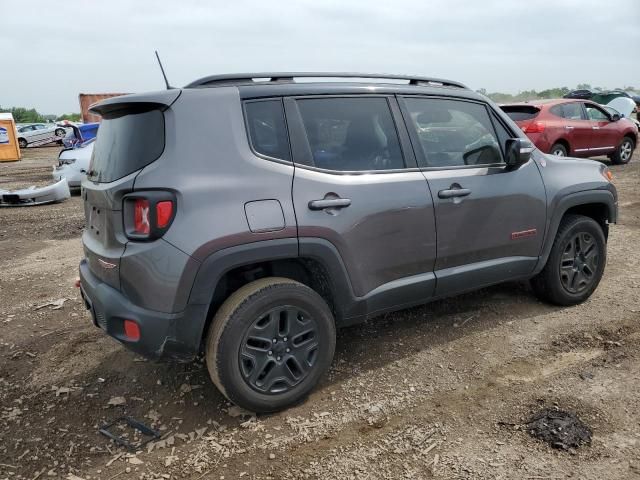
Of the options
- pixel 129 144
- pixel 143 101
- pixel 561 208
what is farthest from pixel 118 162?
pixel 561 208

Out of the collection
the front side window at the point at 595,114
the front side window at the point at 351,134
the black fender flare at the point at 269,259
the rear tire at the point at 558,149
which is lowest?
the rear tire at the point at 558,149

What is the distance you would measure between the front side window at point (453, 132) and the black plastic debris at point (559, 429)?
1643 mm

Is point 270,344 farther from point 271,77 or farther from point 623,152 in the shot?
point 623,152

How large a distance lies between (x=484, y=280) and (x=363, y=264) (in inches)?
44.2

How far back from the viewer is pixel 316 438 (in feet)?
9.08

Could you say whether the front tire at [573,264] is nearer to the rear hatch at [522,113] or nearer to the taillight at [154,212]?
the taillight at [154,212]

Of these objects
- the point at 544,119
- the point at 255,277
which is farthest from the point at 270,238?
the point at 544,119

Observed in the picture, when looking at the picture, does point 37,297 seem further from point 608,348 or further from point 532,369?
point 608,348

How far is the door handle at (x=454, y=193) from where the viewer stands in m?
3.38

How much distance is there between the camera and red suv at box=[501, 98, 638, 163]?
10711 millimetres

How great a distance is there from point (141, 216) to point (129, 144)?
0.43 metres

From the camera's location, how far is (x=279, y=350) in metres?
2.93

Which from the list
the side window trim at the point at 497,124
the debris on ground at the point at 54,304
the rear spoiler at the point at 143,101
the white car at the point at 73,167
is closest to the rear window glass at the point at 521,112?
the side window trim at the point at 497,124

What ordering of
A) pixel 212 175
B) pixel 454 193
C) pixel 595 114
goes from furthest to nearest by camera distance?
pixel 595 114 → pixel 454 193 → pixel 212 175
